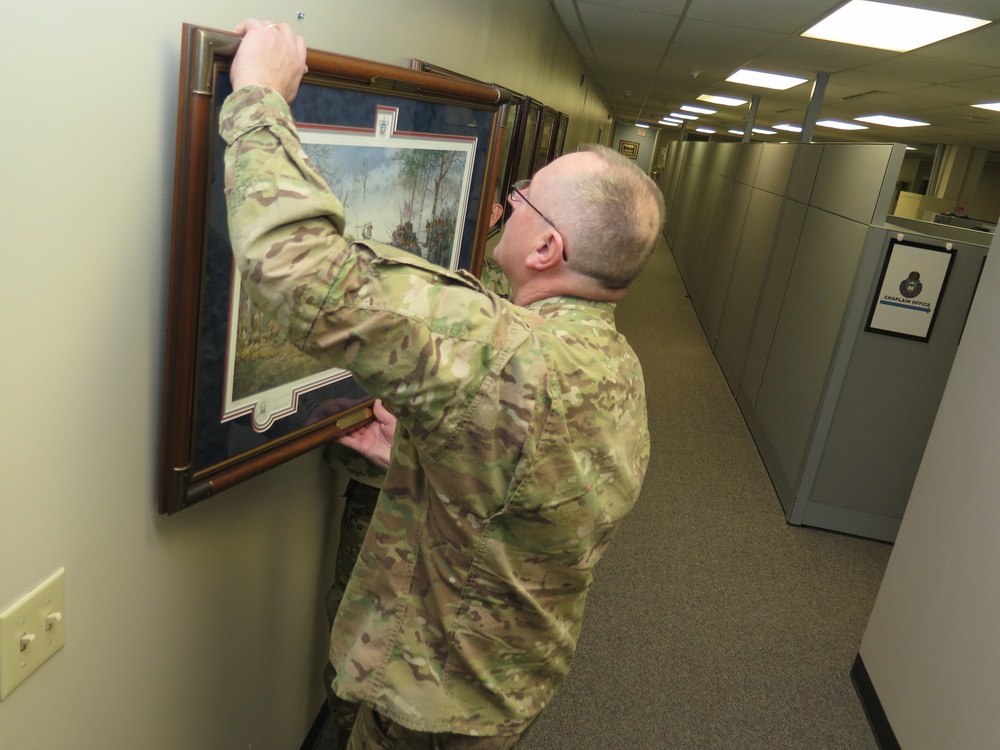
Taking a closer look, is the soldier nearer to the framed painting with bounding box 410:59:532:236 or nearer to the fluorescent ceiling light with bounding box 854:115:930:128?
the framed painting with bounding box 410:59:532:236

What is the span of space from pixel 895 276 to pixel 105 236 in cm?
346

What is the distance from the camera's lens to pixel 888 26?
398cm

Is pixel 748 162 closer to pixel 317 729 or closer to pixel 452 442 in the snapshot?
pixel 317 729

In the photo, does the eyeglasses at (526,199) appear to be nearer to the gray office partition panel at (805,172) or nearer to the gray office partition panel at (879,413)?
the gray office partition panel at (879,413)

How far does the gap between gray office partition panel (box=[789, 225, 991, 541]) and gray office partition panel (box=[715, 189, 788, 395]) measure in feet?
6.40

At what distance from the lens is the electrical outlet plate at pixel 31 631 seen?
2.82ft

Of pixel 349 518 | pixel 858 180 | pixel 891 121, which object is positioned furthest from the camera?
pixel 891 121

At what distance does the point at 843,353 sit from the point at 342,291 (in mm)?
3303

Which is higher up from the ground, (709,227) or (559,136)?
(559,136)

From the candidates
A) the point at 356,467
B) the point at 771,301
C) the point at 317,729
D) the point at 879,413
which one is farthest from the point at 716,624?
the point at 771,301

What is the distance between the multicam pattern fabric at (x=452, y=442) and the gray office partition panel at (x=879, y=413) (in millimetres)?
2748

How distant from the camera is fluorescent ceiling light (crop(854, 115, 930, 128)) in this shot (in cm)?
911

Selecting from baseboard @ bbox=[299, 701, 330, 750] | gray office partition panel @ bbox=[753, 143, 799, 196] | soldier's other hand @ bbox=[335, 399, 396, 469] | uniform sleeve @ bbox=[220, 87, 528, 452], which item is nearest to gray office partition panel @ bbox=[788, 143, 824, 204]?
gray office partition panel @ bbox=[753, 143, 799, 196]

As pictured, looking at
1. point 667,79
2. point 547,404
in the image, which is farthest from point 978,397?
point 667,79
